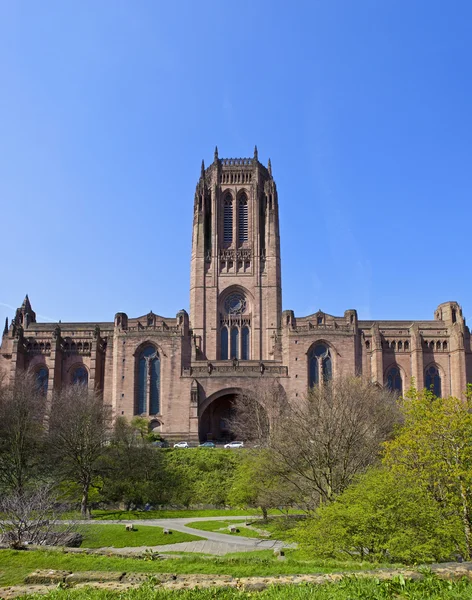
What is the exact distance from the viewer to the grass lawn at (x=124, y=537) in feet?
91.2

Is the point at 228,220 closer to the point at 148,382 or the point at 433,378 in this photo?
the point at 148,382

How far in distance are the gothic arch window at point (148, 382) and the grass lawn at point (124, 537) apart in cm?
2753

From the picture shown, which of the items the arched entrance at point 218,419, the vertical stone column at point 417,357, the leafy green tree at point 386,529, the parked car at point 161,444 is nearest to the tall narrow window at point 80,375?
the arched entrance at point 218,419

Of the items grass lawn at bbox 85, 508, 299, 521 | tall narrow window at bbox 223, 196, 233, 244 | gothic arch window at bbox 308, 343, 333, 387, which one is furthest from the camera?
tall narrow window at bbox 223, 196, 233, 244

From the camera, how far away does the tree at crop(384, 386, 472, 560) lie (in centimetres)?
2108

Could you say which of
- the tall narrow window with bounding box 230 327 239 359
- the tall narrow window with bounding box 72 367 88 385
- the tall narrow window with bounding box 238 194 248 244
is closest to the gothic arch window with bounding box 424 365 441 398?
the tall narrow window with bounding box 230 327 239 359

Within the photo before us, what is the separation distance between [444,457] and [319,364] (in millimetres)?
38306

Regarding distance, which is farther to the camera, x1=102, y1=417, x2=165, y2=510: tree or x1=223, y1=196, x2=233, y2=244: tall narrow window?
x1=223, y1=196, x2=233, y2=244: tall narrow window

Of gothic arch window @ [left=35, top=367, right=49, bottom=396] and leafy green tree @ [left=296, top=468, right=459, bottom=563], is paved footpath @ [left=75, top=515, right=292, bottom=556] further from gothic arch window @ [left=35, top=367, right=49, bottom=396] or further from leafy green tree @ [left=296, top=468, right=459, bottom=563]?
gothic arch window @ [left=35, top=367, right=49, bottom=396]

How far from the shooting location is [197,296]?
71.1 m

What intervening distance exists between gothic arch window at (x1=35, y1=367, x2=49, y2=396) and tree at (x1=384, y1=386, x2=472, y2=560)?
47588mm

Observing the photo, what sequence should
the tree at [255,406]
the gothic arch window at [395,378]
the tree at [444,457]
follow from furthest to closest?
the gothic arch window at [395,378] → the tree at [255,406] → the tree at [444,457]

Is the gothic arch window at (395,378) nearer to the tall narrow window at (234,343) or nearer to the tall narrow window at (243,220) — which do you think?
the tall narrow window at (234,343)

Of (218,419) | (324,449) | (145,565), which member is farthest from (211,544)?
(218,419)
